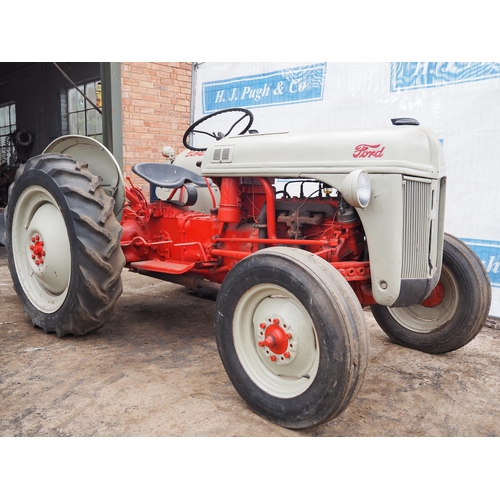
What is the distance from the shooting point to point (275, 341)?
2.42 metres

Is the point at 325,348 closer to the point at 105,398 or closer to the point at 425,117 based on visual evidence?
the point at 105,398

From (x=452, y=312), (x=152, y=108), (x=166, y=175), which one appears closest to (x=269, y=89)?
(x=152, y=108)

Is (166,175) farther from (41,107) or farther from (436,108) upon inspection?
(41,107)

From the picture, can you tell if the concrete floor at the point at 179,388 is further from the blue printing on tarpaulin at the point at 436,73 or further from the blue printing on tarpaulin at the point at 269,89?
the blue printing on tarpaulin at the point at 269,89

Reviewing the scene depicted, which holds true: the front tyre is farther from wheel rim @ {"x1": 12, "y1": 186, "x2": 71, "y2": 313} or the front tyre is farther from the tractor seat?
wheel rim @ {"x1": 12, "y1": 186, "x2": 71, "y2": 313}

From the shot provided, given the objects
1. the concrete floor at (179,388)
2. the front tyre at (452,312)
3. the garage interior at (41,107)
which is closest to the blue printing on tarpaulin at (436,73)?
the front tyre at (452,312)

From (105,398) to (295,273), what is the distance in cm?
123

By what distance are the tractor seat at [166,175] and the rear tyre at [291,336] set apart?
154 centimetres

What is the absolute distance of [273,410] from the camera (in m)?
2.38

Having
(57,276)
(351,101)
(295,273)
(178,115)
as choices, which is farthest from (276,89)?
(295,273)

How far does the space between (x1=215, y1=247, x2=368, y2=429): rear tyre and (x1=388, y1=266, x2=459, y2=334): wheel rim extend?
1306mm

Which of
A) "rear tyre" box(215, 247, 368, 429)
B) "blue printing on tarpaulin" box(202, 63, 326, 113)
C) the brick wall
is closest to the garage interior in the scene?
the brick wall

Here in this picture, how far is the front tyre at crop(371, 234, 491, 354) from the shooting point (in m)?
3.15

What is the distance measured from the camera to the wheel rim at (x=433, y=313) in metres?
3.26
